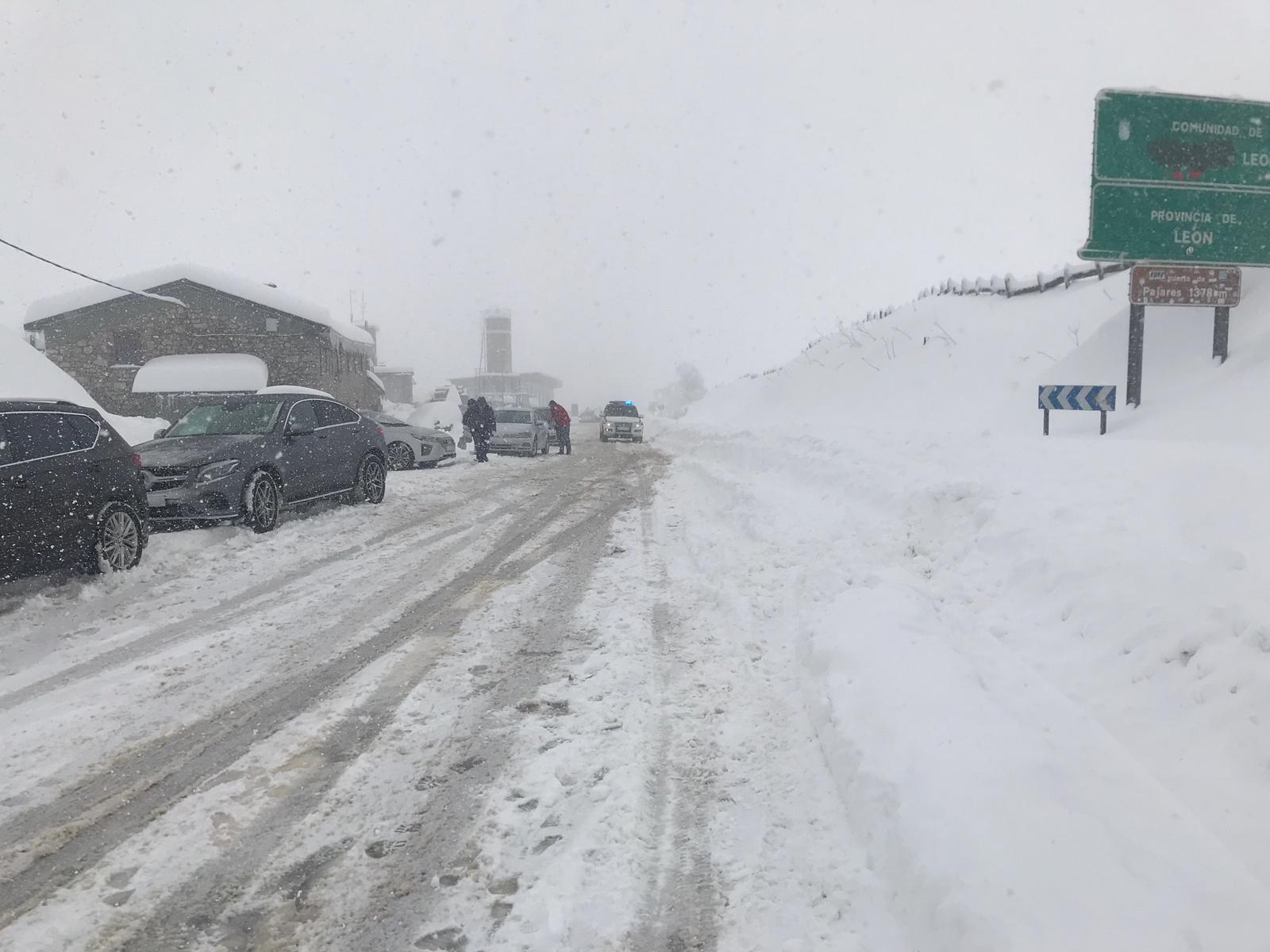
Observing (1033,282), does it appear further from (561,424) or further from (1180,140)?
(561,424)

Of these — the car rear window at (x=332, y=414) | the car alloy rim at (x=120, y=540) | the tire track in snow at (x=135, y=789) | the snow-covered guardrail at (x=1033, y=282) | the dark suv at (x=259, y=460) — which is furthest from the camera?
the snow-covered guardrail at (x=1033, y=282)

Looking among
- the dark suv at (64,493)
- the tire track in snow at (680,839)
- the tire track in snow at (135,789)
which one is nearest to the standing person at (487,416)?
the dark suv at (64,493)

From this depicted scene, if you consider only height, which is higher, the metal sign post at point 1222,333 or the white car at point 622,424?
the metal sign post at point 1222,333

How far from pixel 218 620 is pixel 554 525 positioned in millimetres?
4787

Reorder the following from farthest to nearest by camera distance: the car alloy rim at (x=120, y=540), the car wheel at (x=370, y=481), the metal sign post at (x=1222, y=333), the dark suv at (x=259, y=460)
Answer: the car wheel at (x=370, y=481)
the metal sign post at (x=1222, y=333)
the dark suv at (x=259, y=460)
the car alloy rim at (x=120, y=540)

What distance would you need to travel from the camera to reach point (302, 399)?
10.8 metres

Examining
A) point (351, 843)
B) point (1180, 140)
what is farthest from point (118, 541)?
point (1180, 140)

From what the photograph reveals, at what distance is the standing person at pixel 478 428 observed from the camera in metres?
19.5

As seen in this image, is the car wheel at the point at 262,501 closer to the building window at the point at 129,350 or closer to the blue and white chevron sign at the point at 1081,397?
the blue and white chevron sign at the point at 1081,397

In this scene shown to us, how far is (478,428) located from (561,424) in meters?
4.67

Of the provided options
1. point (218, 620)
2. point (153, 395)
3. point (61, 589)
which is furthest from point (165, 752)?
point (153, 395)

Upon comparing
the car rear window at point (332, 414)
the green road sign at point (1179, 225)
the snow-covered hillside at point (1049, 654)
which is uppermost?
the green road sign at point (1179, 225)

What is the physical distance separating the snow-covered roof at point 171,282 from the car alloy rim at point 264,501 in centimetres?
2468

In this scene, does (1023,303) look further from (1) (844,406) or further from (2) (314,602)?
(2) (314,602)
